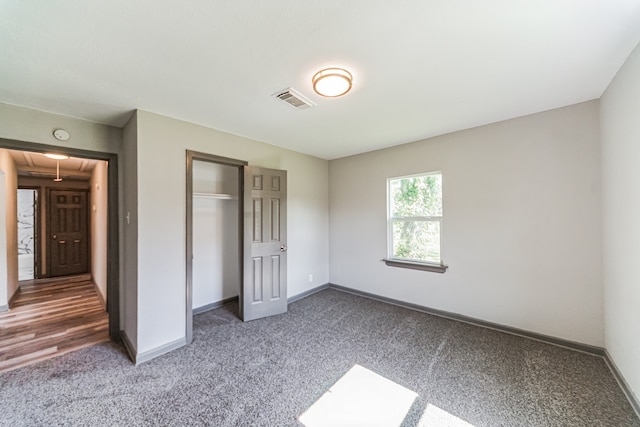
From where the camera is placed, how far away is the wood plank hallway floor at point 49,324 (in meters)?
2.58

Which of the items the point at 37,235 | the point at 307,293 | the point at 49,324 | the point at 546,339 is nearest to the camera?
the point at 546,339

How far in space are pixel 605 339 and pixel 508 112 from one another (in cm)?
240

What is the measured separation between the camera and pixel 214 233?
3.85 m

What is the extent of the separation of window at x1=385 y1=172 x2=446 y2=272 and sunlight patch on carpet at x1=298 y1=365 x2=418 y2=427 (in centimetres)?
187

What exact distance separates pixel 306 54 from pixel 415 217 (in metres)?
2.79

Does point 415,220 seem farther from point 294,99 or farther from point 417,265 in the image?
point 294,99

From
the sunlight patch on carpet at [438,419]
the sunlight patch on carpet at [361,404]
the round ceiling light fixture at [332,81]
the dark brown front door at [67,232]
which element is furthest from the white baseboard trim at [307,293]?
the dark brown front door at [67,232]

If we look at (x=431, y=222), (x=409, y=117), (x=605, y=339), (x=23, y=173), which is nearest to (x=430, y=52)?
(x=409, y=117)

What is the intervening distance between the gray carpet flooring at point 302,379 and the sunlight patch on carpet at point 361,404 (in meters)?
0.06

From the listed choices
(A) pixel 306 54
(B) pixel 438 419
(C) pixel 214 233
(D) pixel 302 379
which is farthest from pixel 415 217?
(C) pixel 214 233

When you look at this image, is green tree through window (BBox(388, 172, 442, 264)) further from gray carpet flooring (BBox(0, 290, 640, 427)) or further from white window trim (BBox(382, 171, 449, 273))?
gray carpet flooring (BBox(0, 290, 640, 427))

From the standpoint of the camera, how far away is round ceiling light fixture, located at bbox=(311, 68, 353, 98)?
1.84 m

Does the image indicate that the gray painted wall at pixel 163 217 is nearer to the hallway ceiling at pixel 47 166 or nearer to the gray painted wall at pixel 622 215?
the hallway ceiling at pixel 47 166

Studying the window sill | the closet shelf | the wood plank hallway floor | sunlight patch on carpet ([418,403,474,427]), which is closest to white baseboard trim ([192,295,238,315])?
the wood plank hallway floor
